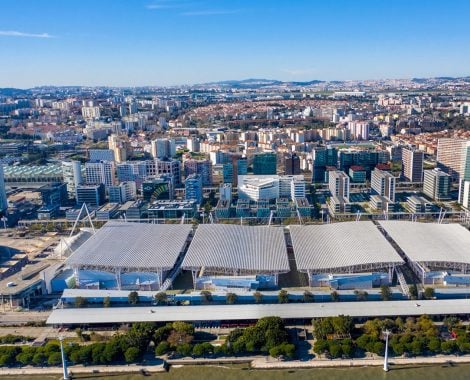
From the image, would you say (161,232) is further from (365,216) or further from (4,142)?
(4,142)

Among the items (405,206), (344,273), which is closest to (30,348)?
(344,273)

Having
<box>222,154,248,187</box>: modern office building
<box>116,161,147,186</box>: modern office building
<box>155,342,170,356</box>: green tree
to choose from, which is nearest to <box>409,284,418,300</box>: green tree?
<box>155,342,170,356</box>: green tree

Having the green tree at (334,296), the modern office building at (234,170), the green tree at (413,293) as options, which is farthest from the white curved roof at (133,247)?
the modern office building at (234,170)

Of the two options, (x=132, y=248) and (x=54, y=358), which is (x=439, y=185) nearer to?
(x=132, y=248)

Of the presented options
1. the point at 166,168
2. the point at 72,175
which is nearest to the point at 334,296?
the point at 166,168

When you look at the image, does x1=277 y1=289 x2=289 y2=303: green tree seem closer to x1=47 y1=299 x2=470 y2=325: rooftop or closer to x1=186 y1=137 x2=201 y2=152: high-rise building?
x1=47 y1=299 x2=470 y2=325: rooftop

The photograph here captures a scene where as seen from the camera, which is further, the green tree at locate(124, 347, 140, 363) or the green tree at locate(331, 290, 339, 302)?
the green tree at locate(331, 290, 339, 302)
